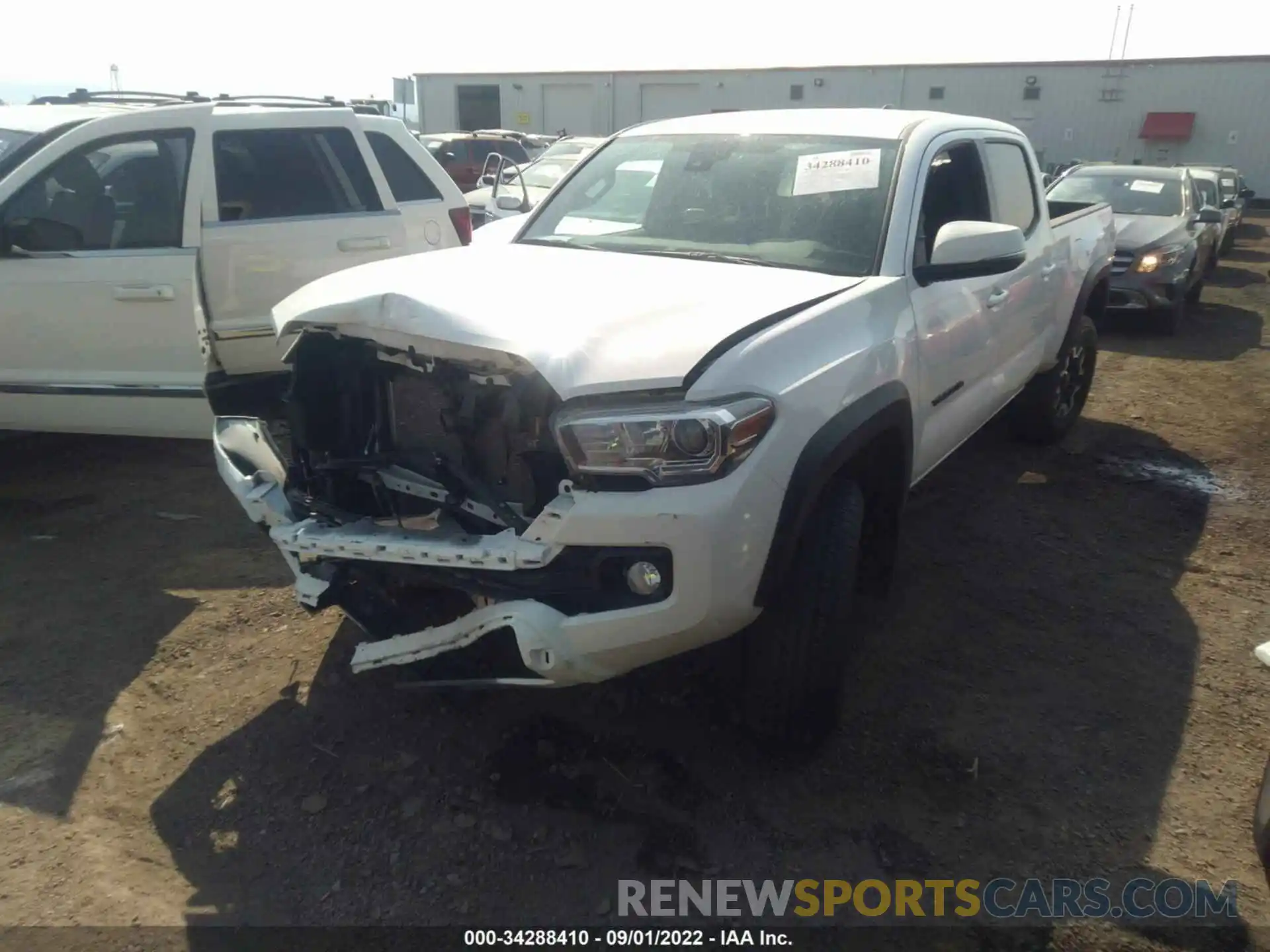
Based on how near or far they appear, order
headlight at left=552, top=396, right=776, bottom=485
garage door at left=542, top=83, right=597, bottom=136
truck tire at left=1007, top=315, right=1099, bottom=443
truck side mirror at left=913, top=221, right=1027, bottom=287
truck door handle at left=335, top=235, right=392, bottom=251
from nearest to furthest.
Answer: headlight at left=552, top=396, right=776, bottom=485 < truck side mirror at left=913, top=221, right=1027, bottom=287 < truck door handle at left=335, top=235, right=392, bottom=251 < truck tire at left=1007, top=315, right=1099, bottom=443 < garage door at left=542, top=83, right=597, bottom=136

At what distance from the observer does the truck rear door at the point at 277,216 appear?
193 inches

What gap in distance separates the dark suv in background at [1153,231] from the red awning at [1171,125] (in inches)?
855

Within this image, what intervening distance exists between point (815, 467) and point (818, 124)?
6.30 feet

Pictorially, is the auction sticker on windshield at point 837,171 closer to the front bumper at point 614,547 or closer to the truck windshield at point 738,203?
the truck windshield at point 738,203

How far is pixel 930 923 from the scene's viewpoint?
246 cm

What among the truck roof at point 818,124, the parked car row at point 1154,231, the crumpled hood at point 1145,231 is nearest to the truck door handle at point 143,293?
the truck roof at point 818,124

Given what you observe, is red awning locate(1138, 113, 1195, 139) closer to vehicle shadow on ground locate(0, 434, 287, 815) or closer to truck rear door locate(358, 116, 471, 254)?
truck rear door locate(358, 116, 471, 254)

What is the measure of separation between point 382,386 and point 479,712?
44.0 inches

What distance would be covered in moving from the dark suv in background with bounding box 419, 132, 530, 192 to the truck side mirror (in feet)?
47.9

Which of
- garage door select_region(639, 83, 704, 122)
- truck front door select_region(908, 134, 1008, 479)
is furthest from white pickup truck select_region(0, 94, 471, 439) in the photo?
garage door select_region(639, 83, 704, 122)

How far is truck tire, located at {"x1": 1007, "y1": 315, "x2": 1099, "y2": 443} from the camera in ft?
18.5

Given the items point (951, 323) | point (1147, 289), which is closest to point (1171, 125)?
point (1147, 289)

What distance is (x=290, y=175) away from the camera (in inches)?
211

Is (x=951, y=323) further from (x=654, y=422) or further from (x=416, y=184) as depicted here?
(x=416, y=184)
